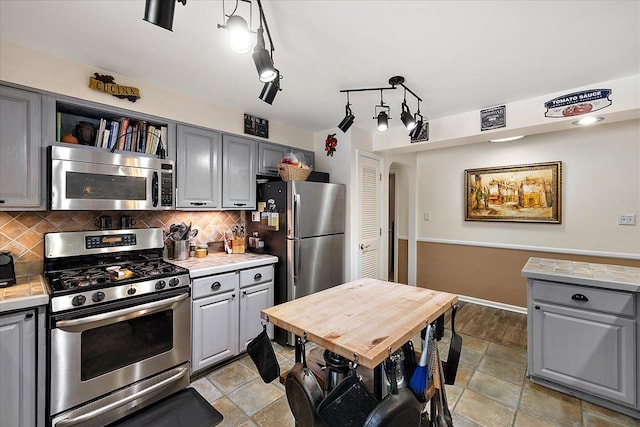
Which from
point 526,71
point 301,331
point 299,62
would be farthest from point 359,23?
point 301,331

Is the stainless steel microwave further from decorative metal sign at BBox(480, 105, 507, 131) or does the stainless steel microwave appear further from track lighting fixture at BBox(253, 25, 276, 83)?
decorative metal sign at BBox(480, 105, 507, 131)

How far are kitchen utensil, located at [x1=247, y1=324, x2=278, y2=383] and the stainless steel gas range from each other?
113cm

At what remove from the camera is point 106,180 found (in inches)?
83.7

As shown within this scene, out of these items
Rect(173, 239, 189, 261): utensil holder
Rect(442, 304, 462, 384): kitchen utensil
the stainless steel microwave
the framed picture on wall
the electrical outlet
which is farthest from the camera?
the framed picture on wall

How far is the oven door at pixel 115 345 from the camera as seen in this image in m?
1.68

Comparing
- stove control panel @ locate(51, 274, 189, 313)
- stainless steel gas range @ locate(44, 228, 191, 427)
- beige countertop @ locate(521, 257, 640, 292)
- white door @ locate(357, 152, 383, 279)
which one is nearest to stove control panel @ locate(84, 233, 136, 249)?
stainless steel gas range @ locate(44, 228, 191, 427)

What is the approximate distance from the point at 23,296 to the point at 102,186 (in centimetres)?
84

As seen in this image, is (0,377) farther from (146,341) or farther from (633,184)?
(633,184)

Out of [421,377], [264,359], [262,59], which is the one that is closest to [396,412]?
[421,377]

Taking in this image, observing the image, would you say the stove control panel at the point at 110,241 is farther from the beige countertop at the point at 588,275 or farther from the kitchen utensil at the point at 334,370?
the beige countertop at the point at 588,275

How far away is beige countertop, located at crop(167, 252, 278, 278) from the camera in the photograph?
233 centimetres

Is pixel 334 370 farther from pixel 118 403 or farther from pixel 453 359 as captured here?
pixel 118 403

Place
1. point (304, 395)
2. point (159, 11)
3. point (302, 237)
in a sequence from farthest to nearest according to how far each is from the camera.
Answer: point (302, 237) → point (304, 395) → point (159, 11)

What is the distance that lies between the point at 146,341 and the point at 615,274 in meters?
3.41
